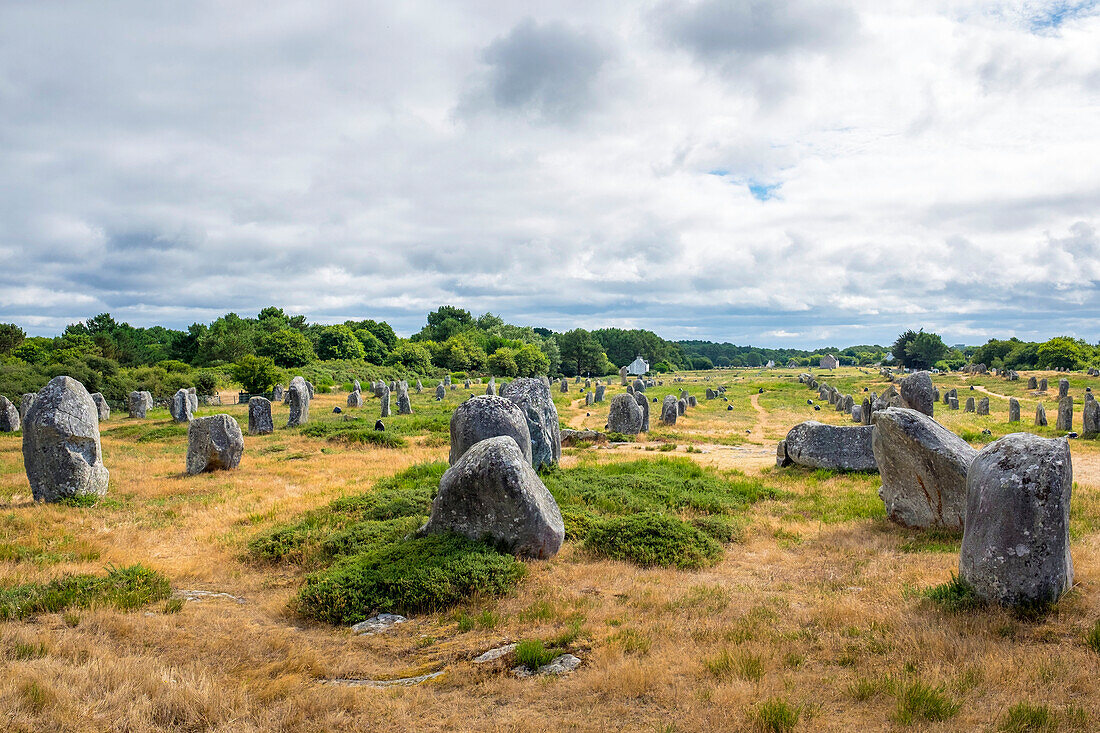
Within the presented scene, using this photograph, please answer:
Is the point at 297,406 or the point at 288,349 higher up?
the point at 288,349

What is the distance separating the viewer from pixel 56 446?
1309 cm

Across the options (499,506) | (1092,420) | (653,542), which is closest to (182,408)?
(499,506)

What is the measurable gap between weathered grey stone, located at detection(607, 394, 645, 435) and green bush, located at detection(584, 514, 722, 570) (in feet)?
54.5

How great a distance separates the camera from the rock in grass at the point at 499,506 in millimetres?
9242

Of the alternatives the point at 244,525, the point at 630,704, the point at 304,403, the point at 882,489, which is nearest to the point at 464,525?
the point at 630,704

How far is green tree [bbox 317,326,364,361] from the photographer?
8219 centimetres

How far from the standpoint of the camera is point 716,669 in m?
5.70

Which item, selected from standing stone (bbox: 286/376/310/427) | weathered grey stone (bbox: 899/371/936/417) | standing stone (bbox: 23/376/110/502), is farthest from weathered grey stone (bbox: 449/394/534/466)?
standing stone (bbox: 286/376/310/427)

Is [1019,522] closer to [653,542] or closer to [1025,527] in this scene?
[1025,527]

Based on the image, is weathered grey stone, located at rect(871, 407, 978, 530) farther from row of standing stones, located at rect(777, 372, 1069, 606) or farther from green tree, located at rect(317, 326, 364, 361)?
green tree, located at rect(317, 326, 364, 361)

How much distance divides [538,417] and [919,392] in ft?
40.4

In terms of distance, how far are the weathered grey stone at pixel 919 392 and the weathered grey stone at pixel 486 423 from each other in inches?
525

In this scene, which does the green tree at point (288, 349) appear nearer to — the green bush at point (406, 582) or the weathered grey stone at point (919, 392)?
the weathered grey stone at point (919, 392)

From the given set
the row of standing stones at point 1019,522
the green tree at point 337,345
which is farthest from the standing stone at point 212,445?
the green tree at point 337,345
